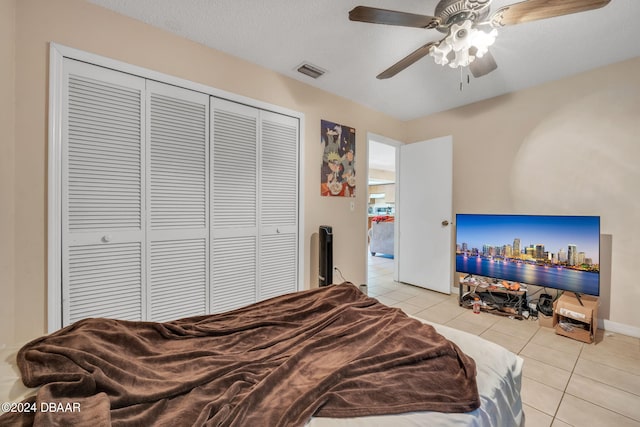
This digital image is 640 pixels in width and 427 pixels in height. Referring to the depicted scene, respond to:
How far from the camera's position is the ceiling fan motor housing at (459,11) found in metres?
1.47

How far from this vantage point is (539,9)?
1380 millimetres

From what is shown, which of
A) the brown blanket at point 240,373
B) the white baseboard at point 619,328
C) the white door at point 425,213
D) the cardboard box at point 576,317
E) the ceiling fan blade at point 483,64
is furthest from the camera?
the white door at point 425,213

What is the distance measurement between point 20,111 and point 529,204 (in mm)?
4402

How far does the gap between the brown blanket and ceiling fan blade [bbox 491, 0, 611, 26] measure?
1711mm

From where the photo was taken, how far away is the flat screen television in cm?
244

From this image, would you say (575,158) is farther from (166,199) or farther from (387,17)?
(166,199)

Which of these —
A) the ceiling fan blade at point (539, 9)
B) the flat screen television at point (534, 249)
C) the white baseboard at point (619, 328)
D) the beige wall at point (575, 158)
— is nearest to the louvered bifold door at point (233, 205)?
the ceiling fan blade at point (539, 9)

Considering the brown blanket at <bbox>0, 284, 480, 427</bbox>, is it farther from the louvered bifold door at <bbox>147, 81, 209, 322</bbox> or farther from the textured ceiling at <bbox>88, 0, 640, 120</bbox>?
the textured ceiling at <bbox>88, 0, 640, 120</bbox>

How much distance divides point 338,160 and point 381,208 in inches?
272

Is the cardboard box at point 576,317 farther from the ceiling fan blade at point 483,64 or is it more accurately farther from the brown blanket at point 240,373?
the ceiling fan blade at point 483,64

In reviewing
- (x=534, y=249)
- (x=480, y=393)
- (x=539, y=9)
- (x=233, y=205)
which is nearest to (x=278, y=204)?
(x=233, y=205)

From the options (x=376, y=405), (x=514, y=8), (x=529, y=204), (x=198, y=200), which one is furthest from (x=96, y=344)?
(x=529, y=204)

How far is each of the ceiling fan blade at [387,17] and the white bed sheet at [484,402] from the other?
5.61ft

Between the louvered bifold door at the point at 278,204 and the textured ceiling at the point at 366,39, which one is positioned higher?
the textured ceiling at the point at 366,39
